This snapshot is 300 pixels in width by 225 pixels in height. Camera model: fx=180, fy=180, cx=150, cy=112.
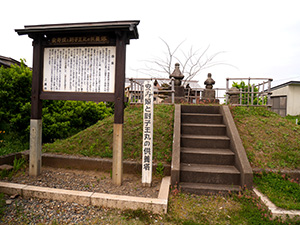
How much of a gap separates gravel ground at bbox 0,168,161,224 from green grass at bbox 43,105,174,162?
29.8 inches

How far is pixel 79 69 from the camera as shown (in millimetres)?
4691

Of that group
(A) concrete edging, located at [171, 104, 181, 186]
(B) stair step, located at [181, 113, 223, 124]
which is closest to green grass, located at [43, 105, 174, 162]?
(A) concrete edging, located at [171, 104, 181, 186]

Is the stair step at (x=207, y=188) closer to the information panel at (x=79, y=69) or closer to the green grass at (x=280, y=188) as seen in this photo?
the green grass at (x=280, y=188)

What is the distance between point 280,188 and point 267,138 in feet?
6.97

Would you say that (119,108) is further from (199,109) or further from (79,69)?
(199,109)

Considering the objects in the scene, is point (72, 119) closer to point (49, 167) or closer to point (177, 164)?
point (49, 167)

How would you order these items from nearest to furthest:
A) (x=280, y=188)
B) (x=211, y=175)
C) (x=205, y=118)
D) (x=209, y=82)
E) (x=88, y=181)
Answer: (x=280, y=188) → (x=211, y=175) → (x=88, y=181) → (x=205, y=118) → (x=209, y=82)

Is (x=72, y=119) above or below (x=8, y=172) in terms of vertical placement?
above

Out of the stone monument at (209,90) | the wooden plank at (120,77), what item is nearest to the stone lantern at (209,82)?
the stone monument at (209,90)

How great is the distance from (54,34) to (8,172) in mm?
3885

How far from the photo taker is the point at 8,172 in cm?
483

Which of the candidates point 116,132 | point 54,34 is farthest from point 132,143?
point 54,34

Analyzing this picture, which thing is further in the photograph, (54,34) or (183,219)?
(54,34)

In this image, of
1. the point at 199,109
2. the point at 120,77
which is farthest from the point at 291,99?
the point at 120,77
